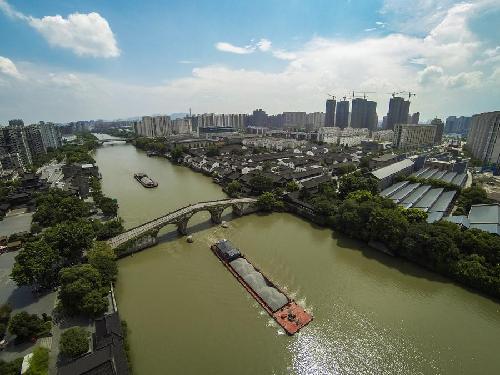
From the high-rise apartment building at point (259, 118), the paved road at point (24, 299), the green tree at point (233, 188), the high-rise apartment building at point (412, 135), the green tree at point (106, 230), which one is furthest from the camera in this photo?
the high-rise apartment building at point (259, 118)

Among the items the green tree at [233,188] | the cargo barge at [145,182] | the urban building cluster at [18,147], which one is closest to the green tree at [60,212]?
the cargo barge at [145,182]

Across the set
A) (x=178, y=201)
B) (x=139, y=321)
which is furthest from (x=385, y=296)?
(x=178, y=201)

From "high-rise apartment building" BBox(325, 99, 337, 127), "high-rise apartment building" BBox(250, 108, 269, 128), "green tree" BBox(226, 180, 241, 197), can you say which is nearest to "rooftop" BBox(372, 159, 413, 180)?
"green tree" BBox(226, 180, 241, 197)

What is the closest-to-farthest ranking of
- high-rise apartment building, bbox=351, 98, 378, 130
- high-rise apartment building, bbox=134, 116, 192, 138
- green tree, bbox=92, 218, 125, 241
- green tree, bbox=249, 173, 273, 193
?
1. green tree, bbox=92, 218, 125, 241
2. green tree, bbox=249, 173, 273, 193
3. high-rise apartment building, bbox=134, 116, 192, 138
4. high-rise apartment building, bbox=351, 98, 378, 130

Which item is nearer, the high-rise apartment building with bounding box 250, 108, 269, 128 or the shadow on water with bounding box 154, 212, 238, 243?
the shadow on water with bounding box 154, 212, 238, 243

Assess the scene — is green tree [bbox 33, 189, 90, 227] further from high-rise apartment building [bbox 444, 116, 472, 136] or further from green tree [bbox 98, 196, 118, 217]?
high-rise apartment building [bbox 444, 116, 472, 136]

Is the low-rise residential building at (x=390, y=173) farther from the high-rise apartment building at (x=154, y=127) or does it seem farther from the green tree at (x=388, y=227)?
the high-rise apartment building at (x=154, y=127)

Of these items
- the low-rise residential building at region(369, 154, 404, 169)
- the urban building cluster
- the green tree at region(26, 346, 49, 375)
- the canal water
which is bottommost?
the canal water
